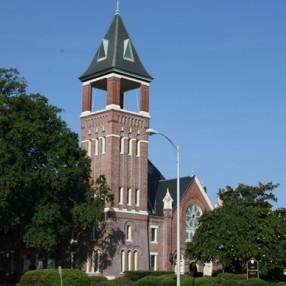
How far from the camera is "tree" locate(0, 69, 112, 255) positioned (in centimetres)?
5431

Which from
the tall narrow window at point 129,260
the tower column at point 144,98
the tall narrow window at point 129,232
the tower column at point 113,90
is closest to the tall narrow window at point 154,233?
the tall narrow window at point 129,232

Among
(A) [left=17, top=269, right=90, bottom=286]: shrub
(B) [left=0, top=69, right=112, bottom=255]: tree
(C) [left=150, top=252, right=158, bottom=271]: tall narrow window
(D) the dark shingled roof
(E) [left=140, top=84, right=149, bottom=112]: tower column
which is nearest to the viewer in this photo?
(A) [left=17, top=269, right=90, bottom=286]: shrub

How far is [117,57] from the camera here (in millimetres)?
67750

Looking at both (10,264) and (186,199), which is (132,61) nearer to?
(186,199)

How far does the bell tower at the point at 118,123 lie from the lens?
65312 millimetres

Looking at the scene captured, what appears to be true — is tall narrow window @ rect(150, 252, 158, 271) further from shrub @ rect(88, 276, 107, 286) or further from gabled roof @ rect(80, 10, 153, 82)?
gabled roof @ rect(80, 10, 153, 82)

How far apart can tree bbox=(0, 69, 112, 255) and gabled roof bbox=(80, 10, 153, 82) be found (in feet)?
34.8

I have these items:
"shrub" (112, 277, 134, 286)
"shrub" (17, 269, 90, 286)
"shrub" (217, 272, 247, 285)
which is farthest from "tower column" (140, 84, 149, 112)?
"shrub" (17, 269, 90, 286)

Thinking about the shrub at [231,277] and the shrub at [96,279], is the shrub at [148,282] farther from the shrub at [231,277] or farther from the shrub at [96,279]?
the shrub at [231,277]

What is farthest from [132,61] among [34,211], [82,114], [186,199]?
[34,211]

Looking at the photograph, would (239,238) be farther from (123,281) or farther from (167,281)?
(167,281)

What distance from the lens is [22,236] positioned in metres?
59.2

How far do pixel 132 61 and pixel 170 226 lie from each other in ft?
58.7

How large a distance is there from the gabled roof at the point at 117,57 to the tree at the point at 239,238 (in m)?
16.8
